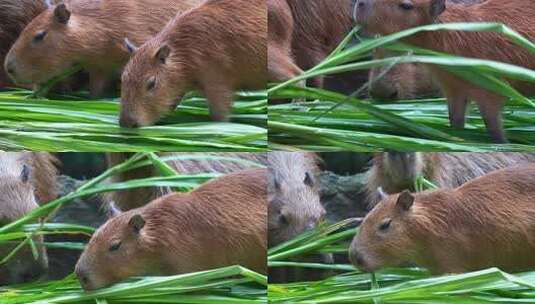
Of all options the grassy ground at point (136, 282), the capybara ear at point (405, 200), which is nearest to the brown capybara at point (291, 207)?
the grassy ground at point (136, 282)

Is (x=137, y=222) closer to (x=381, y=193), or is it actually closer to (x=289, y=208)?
(x=289, y=208)

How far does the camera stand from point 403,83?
99.4 inches

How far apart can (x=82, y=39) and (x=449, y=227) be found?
1.08 metres

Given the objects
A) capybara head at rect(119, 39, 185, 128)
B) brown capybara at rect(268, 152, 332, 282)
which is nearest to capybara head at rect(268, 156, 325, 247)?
brown capybara at rect(268, 152, 332, 282)

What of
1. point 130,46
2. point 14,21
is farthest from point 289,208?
point 14,21

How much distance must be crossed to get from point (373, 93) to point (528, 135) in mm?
429

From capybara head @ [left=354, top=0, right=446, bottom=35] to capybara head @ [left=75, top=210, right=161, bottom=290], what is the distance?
31.4 inches

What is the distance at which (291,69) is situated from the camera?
8.30ft

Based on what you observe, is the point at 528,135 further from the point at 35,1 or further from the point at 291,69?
the point at 35,1

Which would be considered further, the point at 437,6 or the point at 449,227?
the point at 449,227

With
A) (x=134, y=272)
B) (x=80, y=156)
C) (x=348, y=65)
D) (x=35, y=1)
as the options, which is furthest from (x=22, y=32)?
(x=348, y=65)

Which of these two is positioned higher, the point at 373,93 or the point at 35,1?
the point at 35,1

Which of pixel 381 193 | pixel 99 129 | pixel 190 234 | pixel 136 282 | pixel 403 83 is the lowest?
pixel 136 282

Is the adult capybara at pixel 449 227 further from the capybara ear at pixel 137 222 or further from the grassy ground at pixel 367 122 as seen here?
the capybara ear at pixel 137 222
